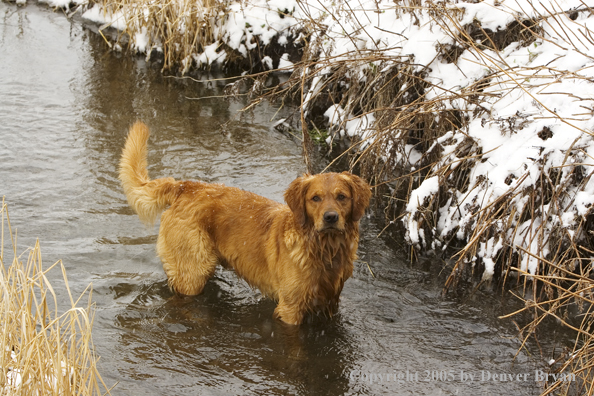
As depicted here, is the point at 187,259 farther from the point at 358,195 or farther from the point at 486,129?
the point at 486,129

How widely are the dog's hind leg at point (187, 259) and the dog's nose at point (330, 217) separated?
125 centimetres

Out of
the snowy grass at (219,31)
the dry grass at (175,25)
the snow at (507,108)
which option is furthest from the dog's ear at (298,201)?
the dry grass at (175,25)

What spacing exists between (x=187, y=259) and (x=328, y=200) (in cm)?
144

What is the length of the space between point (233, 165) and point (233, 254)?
260cm

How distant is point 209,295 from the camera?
16.9ft

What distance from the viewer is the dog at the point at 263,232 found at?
14.1ft

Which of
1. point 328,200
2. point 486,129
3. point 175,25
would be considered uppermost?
point 175,25

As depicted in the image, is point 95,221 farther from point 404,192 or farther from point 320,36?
point 320,36

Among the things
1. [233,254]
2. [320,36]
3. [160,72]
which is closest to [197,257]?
[233,254]

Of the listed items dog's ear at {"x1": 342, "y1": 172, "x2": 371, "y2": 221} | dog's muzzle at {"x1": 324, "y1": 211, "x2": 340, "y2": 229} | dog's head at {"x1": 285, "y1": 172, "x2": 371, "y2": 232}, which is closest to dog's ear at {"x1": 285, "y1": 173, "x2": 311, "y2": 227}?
dog's head at {"x1": 285, "y1": 172, "x2": 371, "y2": 232}

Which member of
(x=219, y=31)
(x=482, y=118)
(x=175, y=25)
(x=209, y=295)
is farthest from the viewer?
(x=219, y=31)

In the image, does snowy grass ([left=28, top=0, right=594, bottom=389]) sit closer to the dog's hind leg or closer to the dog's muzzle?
the dog's muzzle

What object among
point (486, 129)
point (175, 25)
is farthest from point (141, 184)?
point (175, 25)

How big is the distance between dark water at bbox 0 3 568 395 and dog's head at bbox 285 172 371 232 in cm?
99
